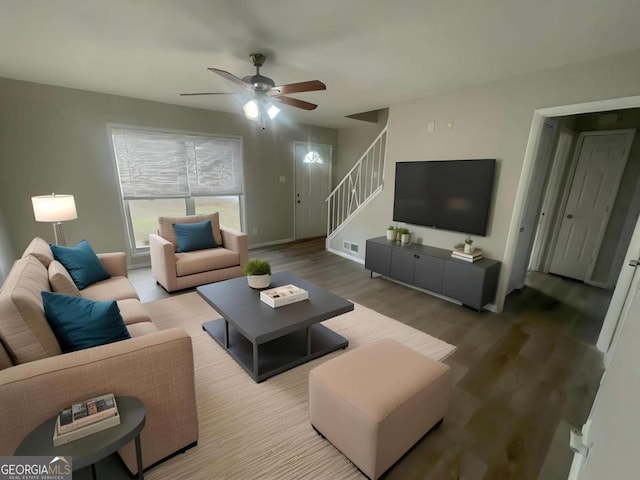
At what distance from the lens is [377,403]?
1.35 m

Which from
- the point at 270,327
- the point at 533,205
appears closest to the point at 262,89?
the point at 270,327

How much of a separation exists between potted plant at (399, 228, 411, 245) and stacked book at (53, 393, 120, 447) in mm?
3505

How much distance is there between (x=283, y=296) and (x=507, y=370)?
1881mm

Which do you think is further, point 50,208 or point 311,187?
point 311,187

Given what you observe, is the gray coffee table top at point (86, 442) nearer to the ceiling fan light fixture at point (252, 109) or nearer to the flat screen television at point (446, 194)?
the ceiling fan light fixture at point (252, 109)

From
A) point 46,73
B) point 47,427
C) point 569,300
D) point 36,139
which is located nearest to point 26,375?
point 47,427

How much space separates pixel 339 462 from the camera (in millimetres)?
1509

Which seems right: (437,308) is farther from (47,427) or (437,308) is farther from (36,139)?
(36,139)

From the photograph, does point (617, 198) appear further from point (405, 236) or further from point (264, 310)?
point (264, 310)

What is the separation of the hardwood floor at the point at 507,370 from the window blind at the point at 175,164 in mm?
1385

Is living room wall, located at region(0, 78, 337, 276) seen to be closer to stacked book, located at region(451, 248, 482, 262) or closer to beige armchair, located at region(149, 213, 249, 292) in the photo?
beige armchair, located at region(149, 213, 249, 292)

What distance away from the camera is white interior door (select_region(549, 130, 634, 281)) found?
3.76m

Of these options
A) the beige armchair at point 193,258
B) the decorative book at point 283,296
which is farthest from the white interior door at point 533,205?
the beige armchair at point 193,258

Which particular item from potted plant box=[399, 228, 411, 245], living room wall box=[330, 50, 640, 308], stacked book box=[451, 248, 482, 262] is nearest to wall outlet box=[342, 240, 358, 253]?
living room wall box=[330, 50, 640, 308]
